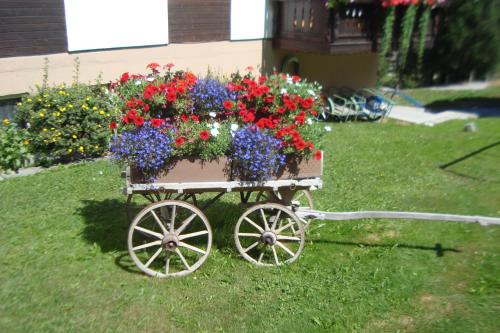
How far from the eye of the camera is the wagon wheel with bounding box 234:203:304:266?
188 inches

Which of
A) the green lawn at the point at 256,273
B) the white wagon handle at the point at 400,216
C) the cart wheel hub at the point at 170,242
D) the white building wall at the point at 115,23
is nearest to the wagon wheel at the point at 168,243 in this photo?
the cart wheel hub at the point at 170,242

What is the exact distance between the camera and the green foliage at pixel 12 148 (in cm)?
732

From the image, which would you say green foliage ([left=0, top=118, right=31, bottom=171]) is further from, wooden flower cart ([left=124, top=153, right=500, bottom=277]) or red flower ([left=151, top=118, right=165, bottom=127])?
red flower ([left=151, top=118, right=165, bottom=127])

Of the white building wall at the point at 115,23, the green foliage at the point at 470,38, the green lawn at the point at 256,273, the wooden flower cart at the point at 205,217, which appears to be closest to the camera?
the green lawn at the point at 256,273

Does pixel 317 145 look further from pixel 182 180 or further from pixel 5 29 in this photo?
pixel 5 29

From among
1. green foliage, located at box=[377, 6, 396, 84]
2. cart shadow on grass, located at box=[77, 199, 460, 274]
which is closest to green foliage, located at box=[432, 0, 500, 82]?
green foliage, located at box=[377, 6, 396, 84]

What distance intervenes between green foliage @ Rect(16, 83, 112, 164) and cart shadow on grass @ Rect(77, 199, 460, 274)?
5.62 feet

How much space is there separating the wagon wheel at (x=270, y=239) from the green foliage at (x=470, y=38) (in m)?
10.9

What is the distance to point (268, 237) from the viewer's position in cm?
479

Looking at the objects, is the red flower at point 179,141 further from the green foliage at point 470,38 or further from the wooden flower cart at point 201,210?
the green foliage at point 470,38

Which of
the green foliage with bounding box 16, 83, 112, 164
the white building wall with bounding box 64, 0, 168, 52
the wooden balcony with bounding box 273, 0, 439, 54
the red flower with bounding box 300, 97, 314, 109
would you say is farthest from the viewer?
the wooden balcony with bounding box 273, 0, 439, 54

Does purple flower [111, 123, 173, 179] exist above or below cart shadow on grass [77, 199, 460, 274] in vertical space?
above

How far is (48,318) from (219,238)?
74.7 inches

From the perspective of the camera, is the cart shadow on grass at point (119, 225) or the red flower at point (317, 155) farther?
the cart shadow on grass at point (119, 225)
